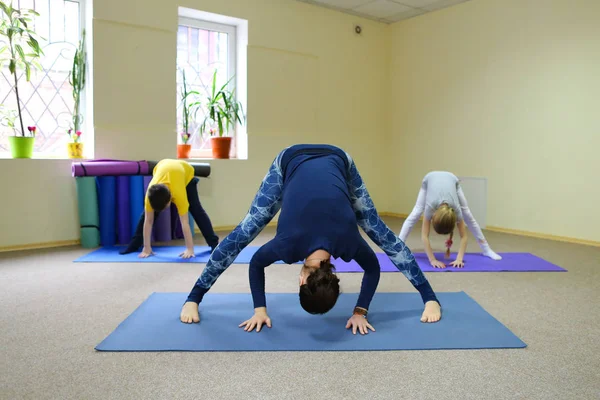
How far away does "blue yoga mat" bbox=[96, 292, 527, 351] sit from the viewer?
2.26 metres

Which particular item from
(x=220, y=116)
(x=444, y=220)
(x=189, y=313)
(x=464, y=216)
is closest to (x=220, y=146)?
(x=220, y=116)

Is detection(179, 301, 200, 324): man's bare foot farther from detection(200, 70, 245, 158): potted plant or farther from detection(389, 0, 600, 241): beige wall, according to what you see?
detection(389, 0, 600, 241): beige wall

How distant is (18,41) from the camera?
4391mm

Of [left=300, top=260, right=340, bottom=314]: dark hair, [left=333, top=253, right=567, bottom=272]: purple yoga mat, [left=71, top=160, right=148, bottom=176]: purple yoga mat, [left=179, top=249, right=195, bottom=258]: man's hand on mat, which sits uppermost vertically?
[left=71, top=160, right=148, bottom=176]: purple yoga mat

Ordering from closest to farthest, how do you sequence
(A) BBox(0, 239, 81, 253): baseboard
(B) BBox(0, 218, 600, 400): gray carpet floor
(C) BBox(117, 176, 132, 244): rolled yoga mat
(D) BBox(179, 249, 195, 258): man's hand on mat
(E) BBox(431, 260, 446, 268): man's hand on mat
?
(B) BBox(0, 218, 600, 400): gray carpet floor
(E) BBox(431, 260, 446, 268): man's hand on mat
(D) BBox(179, 249, 195, 258): man's hand on mat
(A) BBox(0, 239, 81, 253): baseboard
(C) BBox(117, 176, 132, 244): rolled yoga mat

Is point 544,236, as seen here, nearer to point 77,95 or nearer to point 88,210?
point 88,210

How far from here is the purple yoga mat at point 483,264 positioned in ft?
12.2

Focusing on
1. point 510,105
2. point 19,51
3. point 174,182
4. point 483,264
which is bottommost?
point 483,264

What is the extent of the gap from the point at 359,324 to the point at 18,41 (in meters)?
3.81

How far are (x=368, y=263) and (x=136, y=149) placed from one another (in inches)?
130

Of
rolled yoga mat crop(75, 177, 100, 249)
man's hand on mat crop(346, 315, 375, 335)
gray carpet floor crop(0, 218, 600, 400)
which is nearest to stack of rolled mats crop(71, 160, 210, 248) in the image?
rolled yoga mat crop(75, 177, 100, 249)

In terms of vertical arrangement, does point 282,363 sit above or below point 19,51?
below

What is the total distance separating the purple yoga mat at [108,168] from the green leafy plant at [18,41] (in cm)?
52

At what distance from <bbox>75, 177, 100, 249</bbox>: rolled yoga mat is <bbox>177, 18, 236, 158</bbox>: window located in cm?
125
